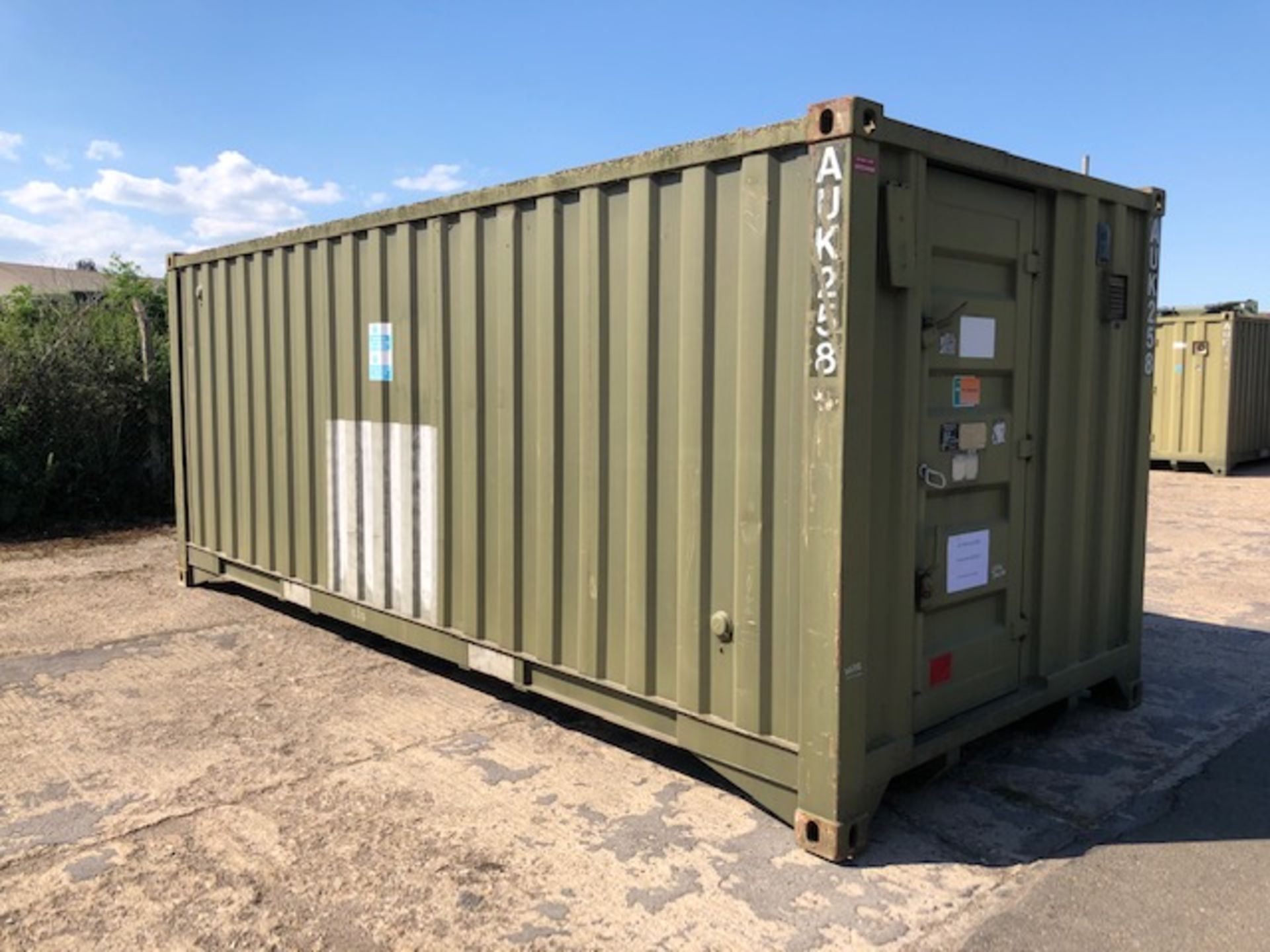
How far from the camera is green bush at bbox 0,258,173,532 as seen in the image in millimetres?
11305

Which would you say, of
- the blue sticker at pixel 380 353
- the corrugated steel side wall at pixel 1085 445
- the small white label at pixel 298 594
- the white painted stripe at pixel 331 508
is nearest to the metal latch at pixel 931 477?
the corrugated steel side wall at pixel 1085 445

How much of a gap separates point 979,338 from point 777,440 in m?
1.04

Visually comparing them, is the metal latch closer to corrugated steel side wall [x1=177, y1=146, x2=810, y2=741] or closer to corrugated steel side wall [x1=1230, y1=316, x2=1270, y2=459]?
corrugated steel side wall [x1=177, y1=146, x2=810, y2=741]

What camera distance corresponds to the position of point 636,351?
4305 mm

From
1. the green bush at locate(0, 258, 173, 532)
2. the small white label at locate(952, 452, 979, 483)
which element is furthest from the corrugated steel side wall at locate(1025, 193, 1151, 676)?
the green bush at locate(0, 258, 173, 532)

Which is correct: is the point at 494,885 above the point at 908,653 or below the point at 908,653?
below

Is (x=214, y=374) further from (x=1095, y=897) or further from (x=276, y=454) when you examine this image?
(x=1095, y=897)

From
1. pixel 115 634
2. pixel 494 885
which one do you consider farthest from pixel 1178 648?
pixel 115 634

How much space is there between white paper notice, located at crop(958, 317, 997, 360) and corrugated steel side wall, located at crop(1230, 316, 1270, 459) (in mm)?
14784

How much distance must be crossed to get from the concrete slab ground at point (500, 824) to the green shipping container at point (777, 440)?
27 cm

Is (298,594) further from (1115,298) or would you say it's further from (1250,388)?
(1250,388)

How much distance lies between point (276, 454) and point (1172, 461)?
1606 cm

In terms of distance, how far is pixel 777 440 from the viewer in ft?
12.4

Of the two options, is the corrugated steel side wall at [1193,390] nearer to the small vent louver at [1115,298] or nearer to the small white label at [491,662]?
the small vent louver at [1115,298]
